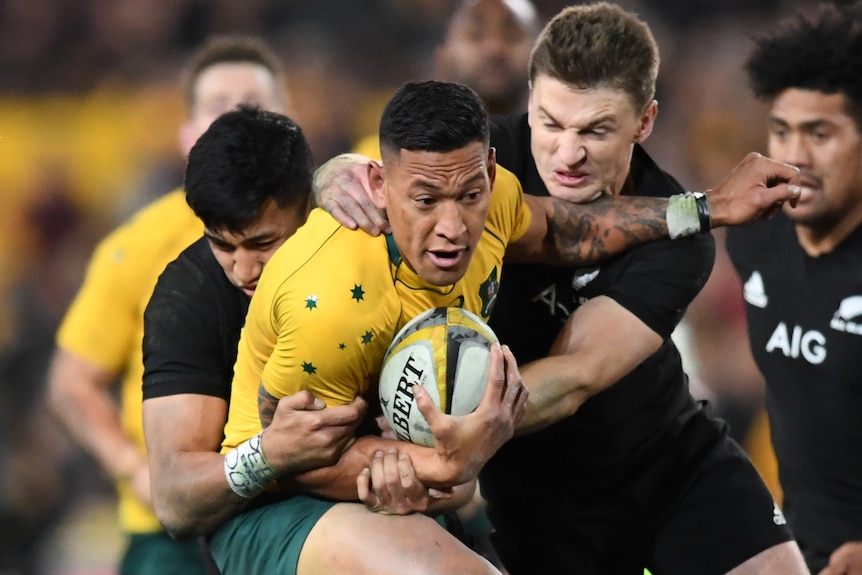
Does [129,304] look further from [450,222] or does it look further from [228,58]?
[450,222]

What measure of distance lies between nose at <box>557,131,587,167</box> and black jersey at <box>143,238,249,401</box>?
973 millimetres

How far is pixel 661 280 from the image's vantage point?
3.84 meters

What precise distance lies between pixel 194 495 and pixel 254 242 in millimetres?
683

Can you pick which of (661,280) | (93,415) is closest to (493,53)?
(661,280)

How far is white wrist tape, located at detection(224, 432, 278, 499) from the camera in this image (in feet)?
10.8

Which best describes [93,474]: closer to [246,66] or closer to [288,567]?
[246,66]

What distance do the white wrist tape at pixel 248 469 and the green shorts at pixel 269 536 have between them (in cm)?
10

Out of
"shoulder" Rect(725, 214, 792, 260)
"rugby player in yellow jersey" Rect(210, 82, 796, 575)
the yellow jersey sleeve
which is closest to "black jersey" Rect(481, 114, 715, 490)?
the yellow jersey sleeve

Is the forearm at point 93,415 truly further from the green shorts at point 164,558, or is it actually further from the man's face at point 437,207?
the man's face at point 437,207

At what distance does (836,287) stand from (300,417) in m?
2.42

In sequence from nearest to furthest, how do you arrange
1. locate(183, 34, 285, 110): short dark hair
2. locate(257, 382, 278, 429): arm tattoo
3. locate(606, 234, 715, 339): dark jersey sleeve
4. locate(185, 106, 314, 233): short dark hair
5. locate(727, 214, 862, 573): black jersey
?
locate(257, 382, 278, 429): arm tattoo
locate(185, 106, 314, 233): short dark hair
locate(606, 234, 715, 339): dark jersey sleeve
locate(727, 214, 862, 573): black jersey
locate(183, 34, 285, 110): short dark hair

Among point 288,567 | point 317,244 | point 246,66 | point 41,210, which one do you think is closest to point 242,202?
point 317,244

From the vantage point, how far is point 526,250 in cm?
377

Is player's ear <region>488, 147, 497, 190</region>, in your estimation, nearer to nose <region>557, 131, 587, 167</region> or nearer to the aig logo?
nose <region>557, 131, 587, 167</region>
